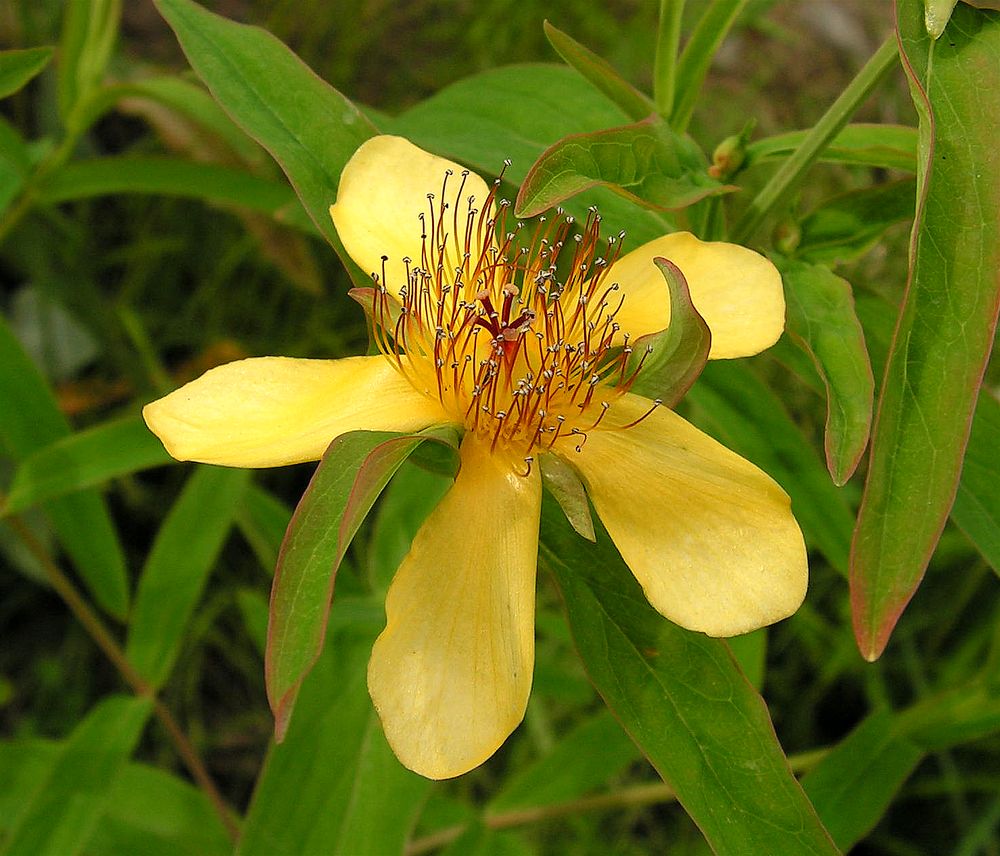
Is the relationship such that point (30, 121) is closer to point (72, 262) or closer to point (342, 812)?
point (72, 262)

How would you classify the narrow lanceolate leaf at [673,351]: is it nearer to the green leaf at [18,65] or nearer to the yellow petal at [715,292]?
the yellow petal at [715,292]

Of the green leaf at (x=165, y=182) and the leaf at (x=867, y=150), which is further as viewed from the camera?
the green leaf at (x=165, y=182)

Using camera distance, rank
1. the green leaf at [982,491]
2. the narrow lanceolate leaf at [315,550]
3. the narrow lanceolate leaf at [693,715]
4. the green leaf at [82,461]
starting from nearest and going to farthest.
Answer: the narrow lanceolate leaf at [315,550] < the narrow lanceolate leaf at [693,715] < the green leaf at [982,491] < the green leaf at [82,461]

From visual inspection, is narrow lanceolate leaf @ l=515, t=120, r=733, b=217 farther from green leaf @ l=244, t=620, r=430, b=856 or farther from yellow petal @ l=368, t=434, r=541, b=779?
green leaf @ l=244, t=620, r=430, b=856

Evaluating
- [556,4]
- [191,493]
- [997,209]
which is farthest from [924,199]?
[556,4]

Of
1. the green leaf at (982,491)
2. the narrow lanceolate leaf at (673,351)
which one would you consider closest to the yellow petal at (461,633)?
the narrow lanceolate leaf at (673,351)

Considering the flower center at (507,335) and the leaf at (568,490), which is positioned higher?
the flower center at (507,335)

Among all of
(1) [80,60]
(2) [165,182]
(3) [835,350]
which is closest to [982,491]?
(3) [835,350]

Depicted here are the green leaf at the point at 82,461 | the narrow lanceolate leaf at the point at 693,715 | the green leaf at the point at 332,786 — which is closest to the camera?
Answer: the narrow lanceolate leaf at the point at 693,715
